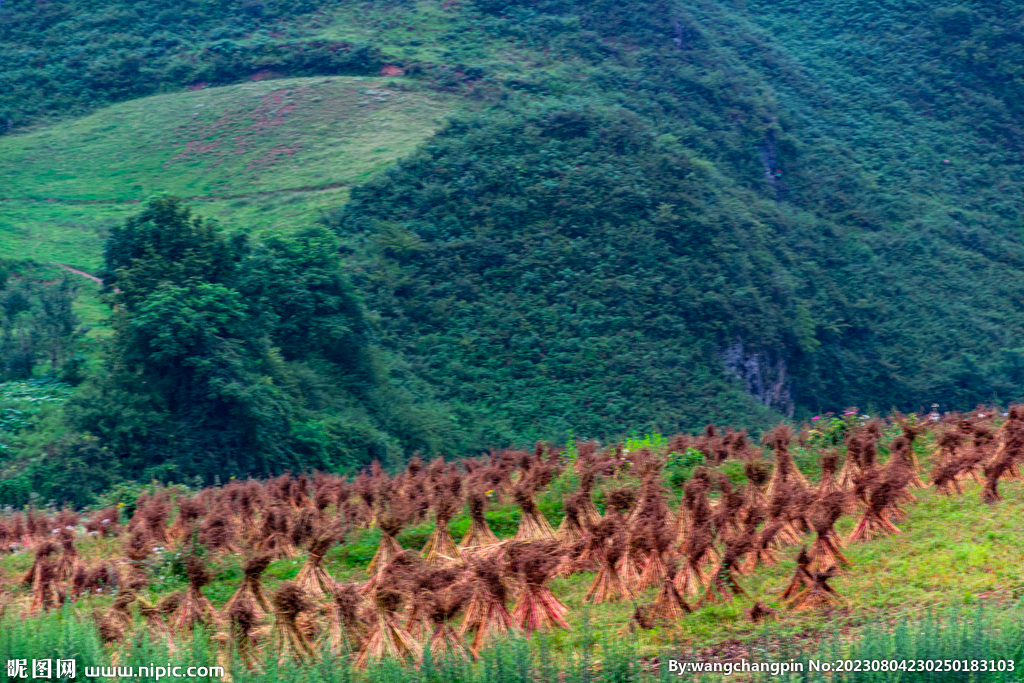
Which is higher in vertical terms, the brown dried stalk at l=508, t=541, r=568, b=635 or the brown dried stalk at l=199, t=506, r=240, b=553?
the brown dried stalk at l=199, t=506, r=240, b=553

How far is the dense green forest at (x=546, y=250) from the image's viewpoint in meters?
21.6

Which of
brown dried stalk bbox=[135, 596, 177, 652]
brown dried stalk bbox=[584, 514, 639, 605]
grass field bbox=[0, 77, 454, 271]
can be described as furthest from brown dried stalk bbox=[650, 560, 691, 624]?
grass field bbox=[0, 77, 454, 271]

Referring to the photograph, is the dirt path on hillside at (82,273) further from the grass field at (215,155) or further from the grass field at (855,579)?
the grass field at (855,579)

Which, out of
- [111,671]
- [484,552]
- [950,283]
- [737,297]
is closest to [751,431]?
[737,297]

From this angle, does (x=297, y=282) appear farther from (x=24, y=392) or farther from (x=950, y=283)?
(x=950, y=283)

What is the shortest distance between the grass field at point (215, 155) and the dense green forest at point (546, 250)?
131cm

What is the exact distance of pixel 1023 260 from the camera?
1511 inches

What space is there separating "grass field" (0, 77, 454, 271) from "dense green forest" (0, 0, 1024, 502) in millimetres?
1308

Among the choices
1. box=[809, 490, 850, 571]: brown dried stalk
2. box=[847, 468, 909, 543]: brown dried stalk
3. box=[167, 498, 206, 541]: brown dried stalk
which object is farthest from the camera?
box=[167, 498, 206, 541]: brown dried stalk

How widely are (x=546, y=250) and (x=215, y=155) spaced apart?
13.5m

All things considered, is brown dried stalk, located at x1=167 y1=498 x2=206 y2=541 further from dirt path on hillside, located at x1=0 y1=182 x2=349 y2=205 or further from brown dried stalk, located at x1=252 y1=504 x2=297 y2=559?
dirt path on hillside, located at x1=0 y1=182 x2=349 y2=205

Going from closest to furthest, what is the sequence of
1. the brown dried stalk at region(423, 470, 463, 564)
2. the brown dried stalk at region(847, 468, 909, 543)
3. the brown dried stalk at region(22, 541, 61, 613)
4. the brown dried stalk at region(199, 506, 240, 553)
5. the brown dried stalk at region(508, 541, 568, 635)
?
the brown dried stalk at region(508, 541, 568, 635) < the brown dried stalk at region(22, 541, 61, 613) < the brown dried stalk at region(847, 468, 909, 543) < the brown dried stalk at region(423, 470, 463, 564) < the brown dried stalk at region(199, 506, 240, 553)

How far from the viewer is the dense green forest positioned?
21.6 metres

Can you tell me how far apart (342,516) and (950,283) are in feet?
104
